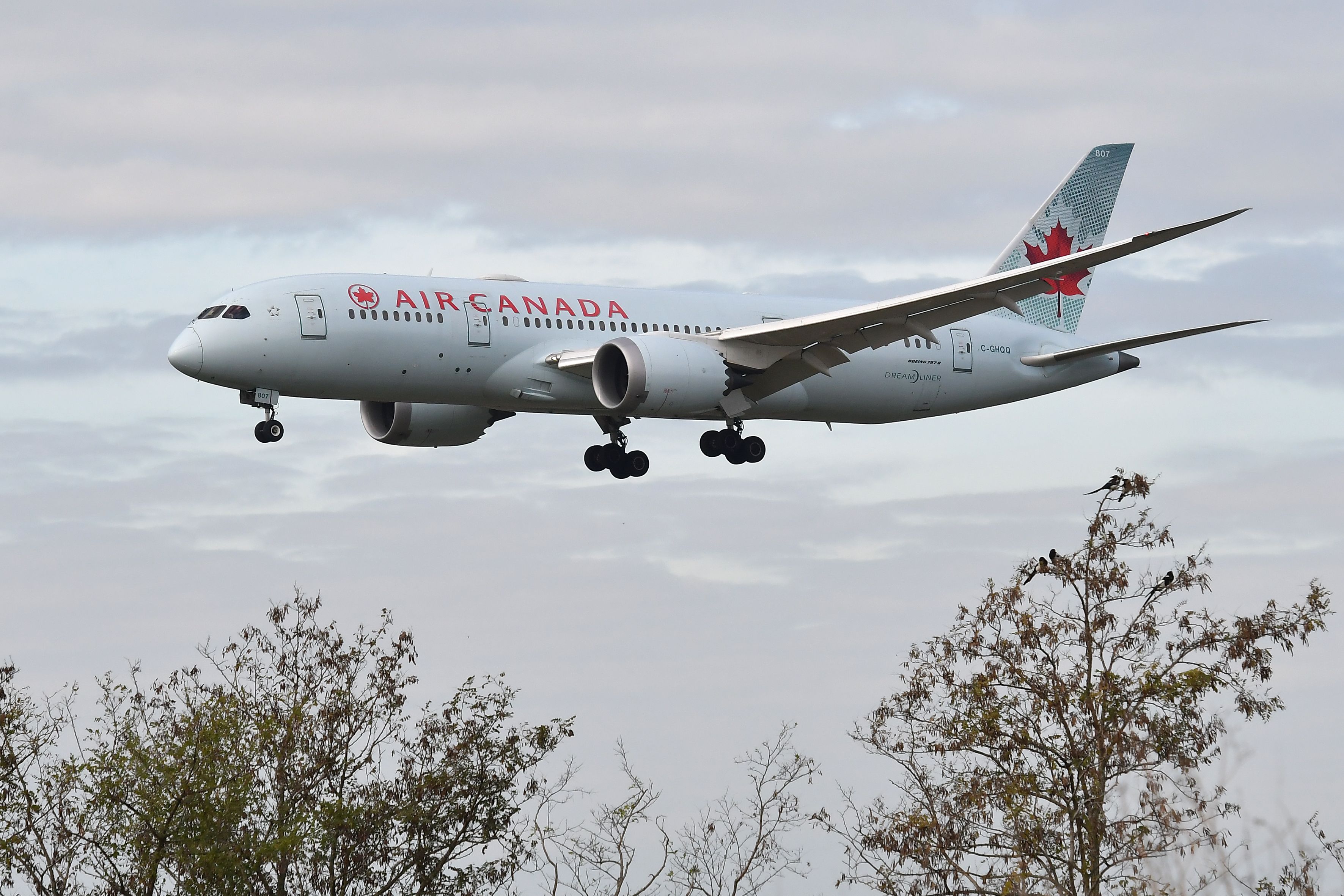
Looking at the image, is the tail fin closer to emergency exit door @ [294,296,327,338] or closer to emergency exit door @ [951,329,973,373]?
emergency exit door @ [951,329,973,373]

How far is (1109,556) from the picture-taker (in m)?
32.2

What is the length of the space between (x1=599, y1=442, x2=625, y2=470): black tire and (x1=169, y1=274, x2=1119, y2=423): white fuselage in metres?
3.86

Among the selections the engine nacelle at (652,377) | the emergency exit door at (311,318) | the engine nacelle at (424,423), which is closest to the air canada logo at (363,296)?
the emergency exit door at (311,318)

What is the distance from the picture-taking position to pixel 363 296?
1473 inches

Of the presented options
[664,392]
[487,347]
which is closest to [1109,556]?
[664,392]

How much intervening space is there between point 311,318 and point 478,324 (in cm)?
365

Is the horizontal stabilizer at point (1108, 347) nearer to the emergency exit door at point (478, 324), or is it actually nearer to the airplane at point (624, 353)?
the airplane at point (624, 353)

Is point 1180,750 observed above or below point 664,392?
below

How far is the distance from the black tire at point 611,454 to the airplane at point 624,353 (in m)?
0.04

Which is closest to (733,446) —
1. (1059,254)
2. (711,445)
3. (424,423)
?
(711,445)

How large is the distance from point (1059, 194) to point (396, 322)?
2170cm

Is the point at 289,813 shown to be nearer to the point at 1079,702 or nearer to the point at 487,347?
the point at 487,347

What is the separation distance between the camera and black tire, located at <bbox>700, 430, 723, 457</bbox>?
42656mm

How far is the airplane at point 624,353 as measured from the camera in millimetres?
36625
